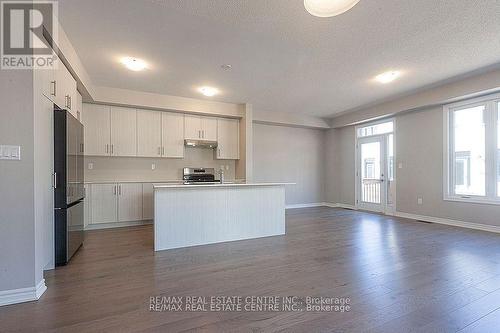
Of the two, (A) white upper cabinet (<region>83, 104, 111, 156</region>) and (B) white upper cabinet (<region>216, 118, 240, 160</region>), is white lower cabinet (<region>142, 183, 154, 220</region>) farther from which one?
(B) white upper cabinet (<region>216, 118, 240, 160</region>)

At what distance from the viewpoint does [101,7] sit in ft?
8.15

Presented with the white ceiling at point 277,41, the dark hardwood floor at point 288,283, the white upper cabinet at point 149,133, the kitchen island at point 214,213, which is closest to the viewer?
the dark hardwood floor at point 288,283

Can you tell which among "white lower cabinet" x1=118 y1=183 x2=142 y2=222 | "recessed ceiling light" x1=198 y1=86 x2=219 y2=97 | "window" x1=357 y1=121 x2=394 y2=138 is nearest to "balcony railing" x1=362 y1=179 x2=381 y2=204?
"window" x1=357 y1=121 x2=394 y2=138

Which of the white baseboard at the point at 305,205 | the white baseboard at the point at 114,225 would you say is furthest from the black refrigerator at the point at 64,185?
the white baseboard at the point at 305,205

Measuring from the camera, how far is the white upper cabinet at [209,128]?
595 centimetres

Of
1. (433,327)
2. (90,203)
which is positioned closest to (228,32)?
(433,327)

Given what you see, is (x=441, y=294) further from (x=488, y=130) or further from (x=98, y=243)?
(x=98, y=243)

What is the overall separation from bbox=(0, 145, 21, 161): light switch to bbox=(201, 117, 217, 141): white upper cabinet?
397 cm

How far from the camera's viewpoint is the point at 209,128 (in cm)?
600

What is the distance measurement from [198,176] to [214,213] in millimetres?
2354

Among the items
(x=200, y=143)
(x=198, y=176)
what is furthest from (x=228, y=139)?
(x=198, y=176)

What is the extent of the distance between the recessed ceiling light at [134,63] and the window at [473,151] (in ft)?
19.6

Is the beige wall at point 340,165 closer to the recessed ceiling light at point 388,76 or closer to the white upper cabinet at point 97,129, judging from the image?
the recessed ceiling light at point 388,76

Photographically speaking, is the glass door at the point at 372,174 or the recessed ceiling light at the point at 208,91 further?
the glass door at the point at 372,174
